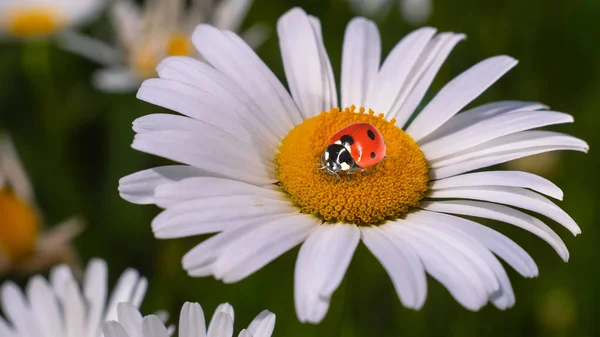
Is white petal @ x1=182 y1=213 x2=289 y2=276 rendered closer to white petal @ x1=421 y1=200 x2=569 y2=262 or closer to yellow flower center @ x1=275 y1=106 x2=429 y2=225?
yellow flower center @ x1=275 y1=106 x2=429 y2=225

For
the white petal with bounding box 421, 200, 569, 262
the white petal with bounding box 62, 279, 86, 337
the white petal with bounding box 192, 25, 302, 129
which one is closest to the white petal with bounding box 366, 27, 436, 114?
the white petal with bounding box 192, 25, 302, 129

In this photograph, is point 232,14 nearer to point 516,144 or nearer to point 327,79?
point 327,79

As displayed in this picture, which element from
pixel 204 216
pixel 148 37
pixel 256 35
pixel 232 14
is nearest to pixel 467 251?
pixel 204 216

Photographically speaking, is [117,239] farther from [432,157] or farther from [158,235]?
[158,235]

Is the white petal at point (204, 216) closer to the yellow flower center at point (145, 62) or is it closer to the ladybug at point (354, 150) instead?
the ladybug at point (354, 150)

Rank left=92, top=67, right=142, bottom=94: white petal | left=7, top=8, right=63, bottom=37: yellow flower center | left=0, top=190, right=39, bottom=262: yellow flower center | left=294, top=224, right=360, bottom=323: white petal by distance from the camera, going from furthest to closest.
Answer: left=7, top=8, right=63, bottom=37: yellow flower center, left=92, top=67, right=142, bottom=94: white petal, left=0, top=190, right=39, bottom=262: yellow flower center, left=294, top=224, right=360, bottom=323: white petal

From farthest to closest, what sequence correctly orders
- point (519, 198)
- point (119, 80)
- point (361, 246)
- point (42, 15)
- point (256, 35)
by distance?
point (42, 15) < point (256, 35) < point (119, 80) < point (361, 246) < point (519, 198)

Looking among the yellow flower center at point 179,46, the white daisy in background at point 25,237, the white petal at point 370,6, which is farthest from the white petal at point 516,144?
the white petal at point 370,6

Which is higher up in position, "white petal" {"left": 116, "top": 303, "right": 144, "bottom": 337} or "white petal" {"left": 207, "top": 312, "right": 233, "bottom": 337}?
"white petal" {"left": 116, "top": 303, "right": 144, "bottom": 337}
